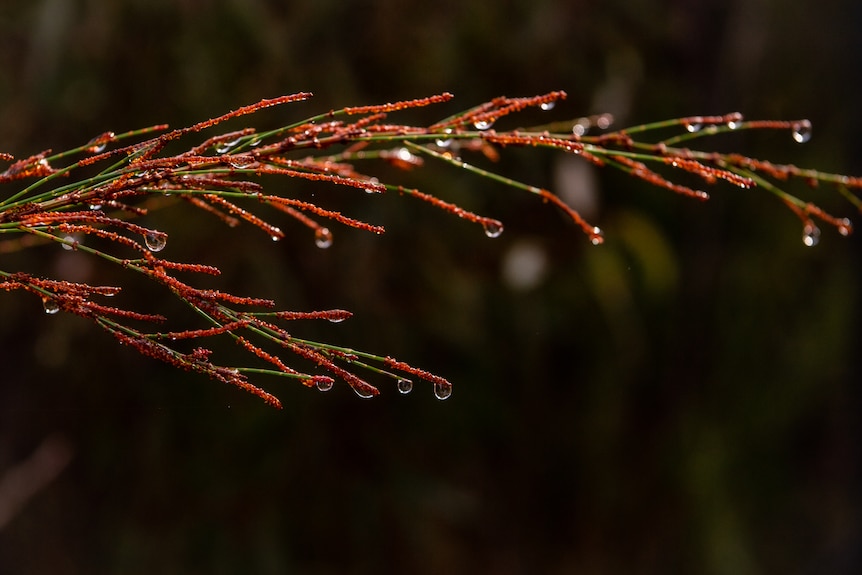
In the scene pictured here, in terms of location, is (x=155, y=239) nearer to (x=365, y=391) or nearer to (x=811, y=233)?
(x=365, y=391)

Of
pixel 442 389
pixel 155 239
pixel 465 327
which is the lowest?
pixel 465 327

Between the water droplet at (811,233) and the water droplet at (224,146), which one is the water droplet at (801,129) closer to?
the water droplet at (811,233)

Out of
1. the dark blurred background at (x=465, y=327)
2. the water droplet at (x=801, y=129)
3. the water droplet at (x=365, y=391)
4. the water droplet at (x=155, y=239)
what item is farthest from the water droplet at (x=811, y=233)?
the dark blurred background at (x=465, y=327)

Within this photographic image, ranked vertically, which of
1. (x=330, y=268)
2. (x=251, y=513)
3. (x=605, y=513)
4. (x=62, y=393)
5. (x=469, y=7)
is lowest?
(x=605, y=513)

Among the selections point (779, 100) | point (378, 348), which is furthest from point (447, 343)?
point (779, 100)

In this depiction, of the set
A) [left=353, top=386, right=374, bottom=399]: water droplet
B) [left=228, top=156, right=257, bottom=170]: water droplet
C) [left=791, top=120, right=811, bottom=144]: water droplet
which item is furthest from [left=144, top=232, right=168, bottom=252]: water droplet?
[left=791, top=120, right=811, bottom=144]: water droplet

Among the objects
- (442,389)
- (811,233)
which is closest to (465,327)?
(811,233)

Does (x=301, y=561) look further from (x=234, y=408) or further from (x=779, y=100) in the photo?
(x=779, y=100)

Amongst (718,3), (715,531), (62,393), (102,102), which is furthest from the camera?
(718,3)
